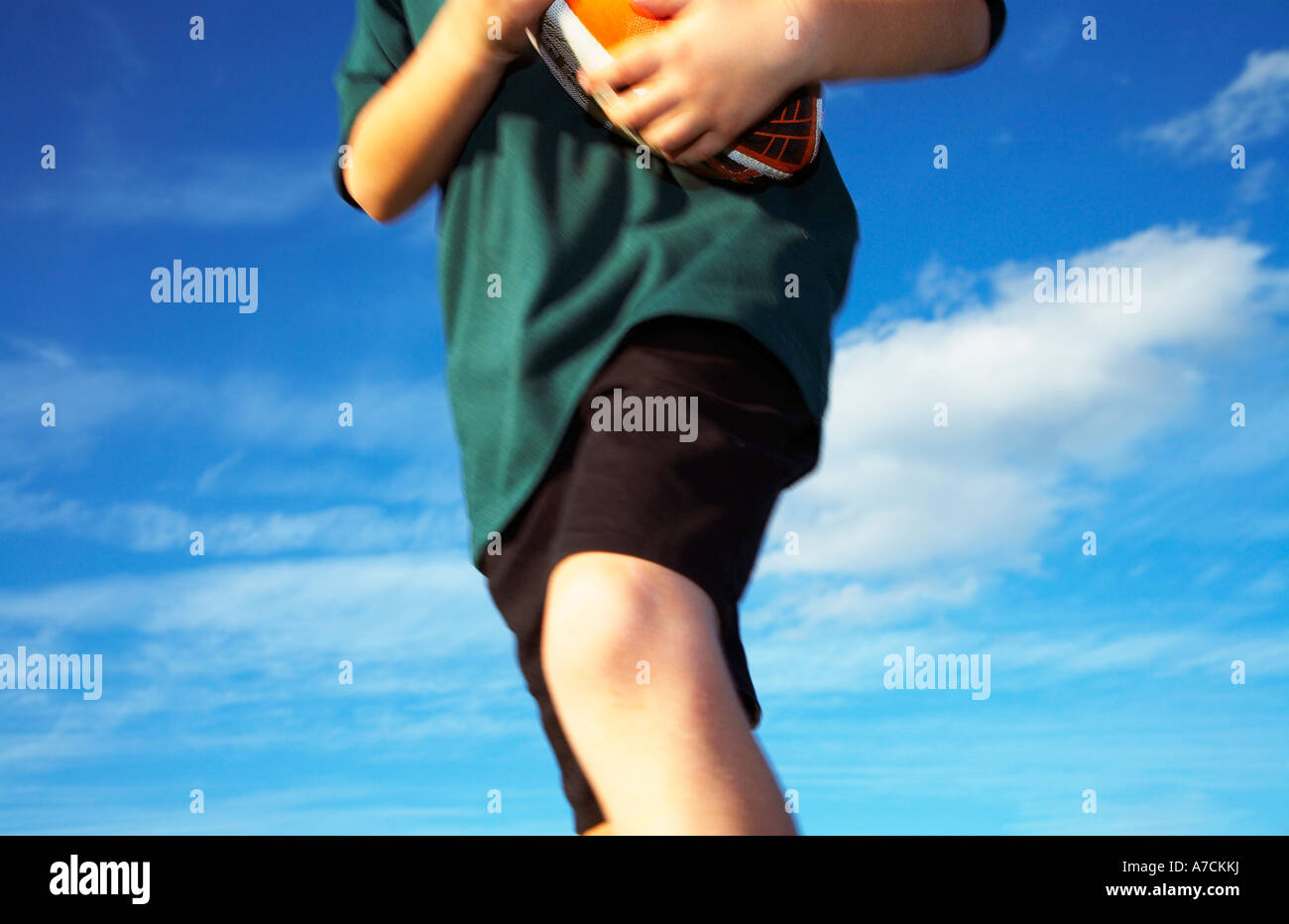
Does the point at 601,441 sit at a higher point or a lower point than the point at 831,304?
lower

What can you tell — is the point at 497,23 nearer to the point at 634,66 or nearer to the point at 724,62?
the point at 634,66

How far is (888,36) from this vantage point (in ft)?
5.96

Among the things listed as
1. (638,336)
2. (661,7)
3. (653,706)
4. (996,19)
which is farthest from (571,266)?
(996,19)

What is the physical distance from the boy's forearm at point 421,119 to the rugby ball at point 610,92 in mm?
120

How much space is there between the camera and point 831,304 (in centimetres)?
191

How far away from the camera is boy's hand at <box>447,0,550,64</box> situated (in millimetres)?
1760

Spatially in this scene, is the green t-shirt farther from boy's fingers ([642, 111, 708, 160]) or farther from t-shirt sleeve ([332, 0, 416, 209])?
t-shirt sleeve ([332, 0, 416, 209])

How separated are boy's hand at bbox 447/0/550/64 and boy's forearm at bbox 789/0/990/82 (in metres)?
0.44

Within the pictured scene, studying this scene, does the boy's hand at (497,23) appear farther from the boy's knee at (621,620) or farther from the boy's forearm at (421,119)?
the boy's knee at (621,620)
